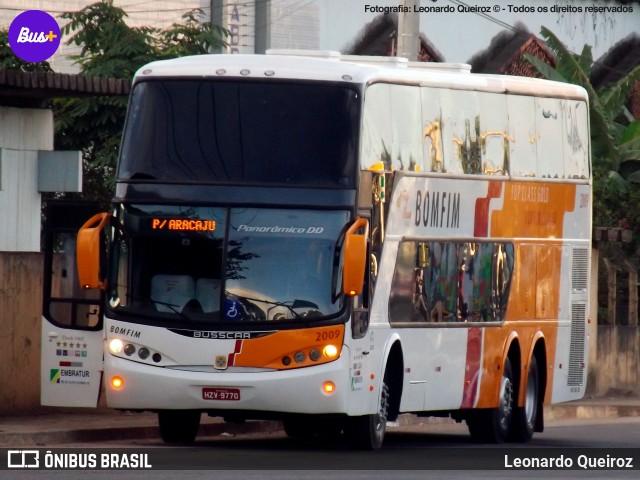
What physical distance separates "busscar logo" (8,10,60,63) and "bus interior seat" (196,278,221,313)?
1397 centimetres

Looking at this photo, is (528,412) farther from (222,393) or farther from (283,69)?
(283,69)

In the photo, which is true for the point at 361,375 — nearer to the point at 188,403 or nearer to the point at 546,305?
the point at 188,403

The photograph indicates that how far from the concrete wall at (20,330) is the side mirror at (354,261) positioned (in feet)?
16.1

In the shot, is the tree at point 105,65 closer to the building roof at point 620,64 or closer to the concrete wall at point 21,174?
the concrete wall at point 21,174

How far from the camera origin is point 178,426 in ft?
59.4

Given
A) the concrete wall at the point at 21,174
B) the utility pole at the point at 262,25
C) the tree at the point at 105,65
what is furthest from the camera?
the utility pole at the point at 262,25

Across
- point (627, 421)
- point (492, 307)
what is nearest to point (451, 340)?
point (492, 307)

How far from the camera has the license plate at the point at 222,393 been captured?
16.6 m

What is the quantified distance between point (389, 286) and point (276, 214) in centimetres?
166

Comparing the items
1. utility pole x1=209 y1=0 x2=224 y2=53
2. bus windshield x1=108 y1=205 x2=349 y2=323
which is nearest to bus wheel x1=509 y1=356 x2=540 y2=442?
Result: bus windshield x1=108 y1=205 x2=349 y2=323

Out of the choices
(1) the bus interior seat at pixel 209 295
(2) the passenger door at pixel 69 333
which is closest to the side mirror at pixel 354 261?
(1) the bus interior seat at pixel 209 295

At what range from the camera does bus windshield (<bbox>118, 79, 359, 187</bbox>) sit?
669 inches

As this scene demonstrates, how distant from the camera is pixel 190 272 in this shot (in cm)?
1688

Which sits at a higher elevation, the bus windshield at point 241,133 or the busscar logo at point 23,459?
the bus windshield at point 241,133
